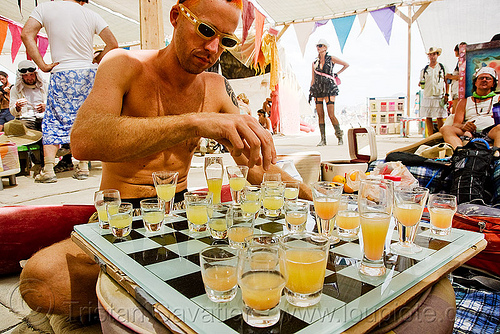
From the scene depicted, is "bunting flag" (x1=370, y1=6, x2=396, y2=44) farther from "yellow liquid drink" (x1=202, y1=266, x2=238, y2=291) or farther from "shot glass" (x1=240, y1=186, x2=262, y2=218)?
"yellow liquid drink" (x1=202, y1=266, x2=238, y2=291)

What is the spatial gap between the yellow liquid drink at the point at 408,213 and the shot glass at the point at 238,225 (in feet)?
1.78

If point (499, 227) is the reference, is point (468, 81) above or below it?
above

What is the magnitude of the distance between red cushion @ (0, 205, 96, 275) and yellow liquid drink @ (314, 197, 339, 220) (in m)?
1.64

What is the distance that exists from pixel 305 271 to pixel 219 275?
0.20 meters

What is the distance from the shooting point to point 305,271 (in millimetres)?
795

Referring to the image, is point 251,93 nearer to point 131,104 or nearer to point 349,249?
point 131,104

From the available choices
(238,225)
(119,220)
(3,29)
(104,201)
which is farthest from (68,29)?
(3,29)

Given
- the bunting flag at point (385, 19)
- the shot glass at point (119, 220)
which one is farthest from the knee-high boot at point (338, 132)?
the shot glass at point (119, 220)

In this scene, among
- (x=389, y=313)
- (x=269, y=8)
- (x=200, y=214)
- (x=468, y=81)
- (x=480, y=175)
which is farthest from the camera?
(x=269, y=8)

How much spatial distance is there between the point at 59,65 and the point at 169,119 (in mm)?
3553

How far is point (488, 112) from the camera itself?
4.82 m

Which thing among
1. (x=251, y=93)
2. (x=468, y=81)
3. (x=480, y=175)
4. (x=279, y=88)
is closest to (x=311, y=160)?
(x=480, y=175)

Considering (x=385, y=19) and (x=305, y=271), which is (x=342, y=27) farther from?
(x=305, y=271)

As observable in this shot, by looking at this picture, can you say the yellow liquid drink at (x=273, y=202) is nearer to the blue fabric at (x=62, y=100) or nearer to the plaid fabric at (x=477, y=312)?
the plaid fabric at (x=477, y=312)
